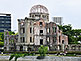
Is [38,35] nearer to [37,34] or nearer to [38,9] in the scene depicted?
[37,34]

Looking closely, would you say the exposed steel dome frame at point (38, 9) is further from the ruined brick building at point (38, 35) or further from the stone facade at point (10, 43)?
the stone facade at point (10, 43)

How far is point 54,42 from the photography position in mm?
92500

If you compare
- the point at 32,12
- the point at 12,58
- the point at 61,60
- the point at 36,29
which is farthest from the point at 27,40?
the point at 61,60

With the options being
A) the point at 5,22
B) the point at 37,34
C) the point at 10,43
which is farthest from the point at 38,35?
the point at 5,22

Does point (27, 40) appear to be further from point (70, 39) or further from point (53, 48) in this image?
point (70, 39)

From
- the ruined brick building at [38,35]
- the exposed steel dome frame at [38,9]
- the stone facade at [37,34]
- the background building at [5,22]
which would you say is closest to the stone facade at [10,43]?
the ruined brick building at [38,35]

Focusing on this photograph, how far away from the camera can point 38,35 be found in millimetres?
92312

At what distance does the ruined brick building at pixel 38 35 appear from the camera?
92.3m

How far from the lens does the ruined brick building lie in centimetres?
9231

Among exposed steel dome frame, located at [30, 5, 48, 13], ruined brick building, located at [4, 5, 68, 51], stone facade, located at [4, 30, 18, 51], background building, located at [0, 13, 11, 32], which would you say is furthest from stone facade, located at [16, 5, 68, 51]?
background building, located at [0, 13, 11, 32]

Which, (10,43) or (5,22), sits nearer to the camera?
(10,43)

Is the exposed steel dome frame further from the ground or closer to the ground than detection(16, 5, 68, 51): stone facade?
further from the ground

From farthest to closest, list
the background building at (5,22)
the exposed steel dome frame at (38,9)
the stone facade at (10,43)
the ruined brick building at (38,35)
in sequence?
the background building at (5,22) < the exposed steel dome frame at (38,9) < the stone facade at (10,43) < the ruined brick building at (38,35)

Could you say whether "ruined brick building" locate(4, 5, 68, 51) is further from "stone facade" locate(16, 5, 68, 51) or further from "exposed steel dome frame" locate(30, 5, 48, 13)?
"exposed steel dome frame" locate(30, 5, 48, 13)
